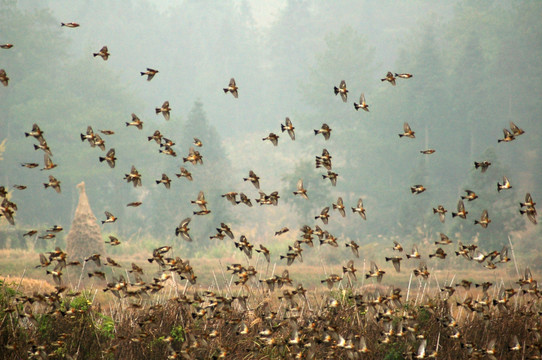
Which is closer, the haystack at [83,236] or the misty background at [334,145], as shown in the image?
the haystack at [83,236]

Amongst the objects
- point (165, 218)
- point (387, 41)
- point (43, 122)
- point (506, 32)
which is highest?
point (387, 41)

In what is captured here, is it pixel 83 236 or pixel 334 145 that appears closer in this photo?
pixel 83 236

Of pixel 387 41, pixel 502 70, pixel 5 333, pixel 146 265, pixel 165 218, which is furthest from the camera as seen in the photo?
pixel 387 41

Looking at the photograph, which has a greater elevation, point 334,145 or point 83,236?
point 334,145

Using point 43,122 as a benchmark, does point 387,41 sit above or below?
above

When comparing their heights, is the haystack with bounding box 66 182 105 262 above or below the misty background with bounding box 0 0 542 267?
below

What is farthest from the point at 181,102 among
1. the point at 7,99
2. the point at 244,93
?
the point at 7,99

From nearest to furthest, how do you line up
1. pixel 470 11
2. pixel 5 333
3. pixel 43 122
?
pixel 5 333 → pixel 43 122 → pixel 470 11

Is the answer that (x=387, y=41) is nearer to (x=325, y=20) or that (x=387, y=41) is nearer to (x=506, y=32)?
(x=325, y=20)

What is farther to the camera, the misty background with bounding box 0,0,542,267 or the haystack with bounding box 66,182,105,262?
the misty background with bounding box 0,0,542,267

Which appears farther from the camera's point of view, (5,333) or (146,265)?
(146,265)

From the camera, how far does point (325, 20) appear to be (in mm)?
75438

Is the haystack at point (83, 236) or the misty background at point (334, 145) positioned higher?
the misty background at point (334, 145)

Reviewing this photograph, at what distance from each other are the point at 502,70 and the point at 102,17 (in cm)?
5317
